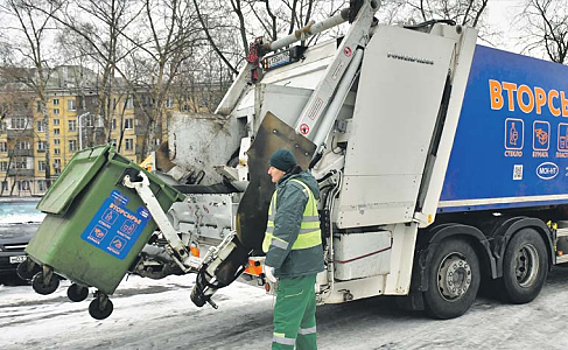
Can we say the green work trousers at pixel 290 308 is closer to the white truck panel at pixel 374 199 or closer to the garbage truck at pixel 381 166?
the garbage truck at pixel 381 166

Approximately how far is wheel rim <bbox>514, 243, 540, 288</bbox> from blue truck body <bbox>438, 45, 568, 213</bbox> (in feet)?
1.69

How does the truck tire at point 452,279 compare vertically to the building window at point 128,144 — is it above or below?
above

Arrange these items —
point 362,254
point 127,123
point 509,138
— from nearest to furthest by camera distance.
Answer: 1. point 362,254
2. point 509,138
3. point 127,123

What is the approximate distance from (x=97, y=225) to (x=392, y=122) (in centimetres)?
253

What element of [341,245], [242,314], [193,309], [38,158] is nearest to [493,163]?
[341,245]

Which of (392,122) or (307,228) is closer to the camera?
(307,228)

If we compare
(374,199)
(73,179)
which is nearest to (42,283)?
(73,179)

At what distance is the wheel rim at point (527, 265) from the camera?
598 centimetres

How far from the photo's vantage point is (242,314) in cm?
554

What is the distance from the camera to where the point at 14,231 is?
24.6 ft

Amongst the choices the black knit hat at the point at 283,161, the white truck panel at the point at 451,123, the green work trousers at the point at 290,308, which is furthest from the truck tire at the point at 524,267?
the black knit hat at the point at 283,161

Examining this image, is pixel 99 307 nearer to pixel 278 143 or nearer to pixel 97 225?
pixel 97 225

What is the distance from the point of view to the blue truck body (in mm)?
5234

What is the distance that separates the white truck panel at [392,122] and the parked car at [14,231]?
14.4ft
